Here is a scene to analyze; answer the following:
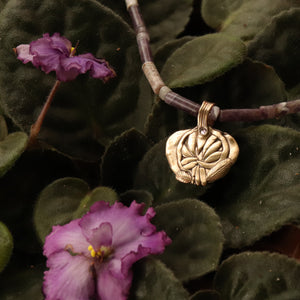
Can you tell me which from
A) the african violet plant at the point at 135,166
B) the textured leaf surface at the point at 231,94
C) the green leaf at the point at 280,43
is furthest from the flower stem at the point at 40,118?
the green leaf at the point at 280,43

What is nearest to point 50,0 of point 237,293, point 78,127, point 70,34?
point 70,34

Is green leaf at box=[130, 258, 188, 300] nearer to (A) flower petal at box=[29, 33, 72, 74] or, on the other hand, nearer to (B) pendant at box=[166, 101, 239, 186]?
(B) pendant at box=[166, 101, 239, 186]

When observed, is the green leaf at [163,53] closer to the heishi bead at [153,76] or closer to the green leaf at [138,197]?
the heishi bead at [153,76]

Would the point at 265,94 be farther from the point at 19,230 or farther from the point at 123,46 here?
the point at 19,230

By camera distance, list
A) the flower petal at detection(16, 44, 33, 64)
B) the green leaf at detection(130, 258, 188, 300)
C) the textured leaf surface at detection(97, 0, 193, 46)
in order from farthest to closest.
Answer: the textured leaf surface at detection(97, 0, 193, 46) → the flower petal at detection(16, 44, 33, 64) → the green leaf at detection(130, 258, 188, 300)

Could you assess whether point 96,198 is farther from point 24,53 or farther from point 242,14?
point 242,14

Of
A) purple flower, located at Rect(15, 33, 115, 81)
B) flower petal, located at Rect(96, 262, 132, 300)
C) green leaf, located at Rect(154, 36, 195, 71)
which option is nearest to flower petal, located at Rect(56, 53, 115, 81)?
purple flower, located at Rect(15, 33, 115, 81)

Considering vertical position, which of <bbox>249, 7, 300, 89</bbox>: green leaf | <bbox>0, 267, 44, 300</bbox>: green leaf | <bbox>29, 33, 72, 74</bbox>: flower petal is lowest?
<bbox>0, 267, 44, 300</bbox>: green leaf

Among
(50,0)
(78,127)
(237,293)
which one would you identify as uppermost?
(50,0)
